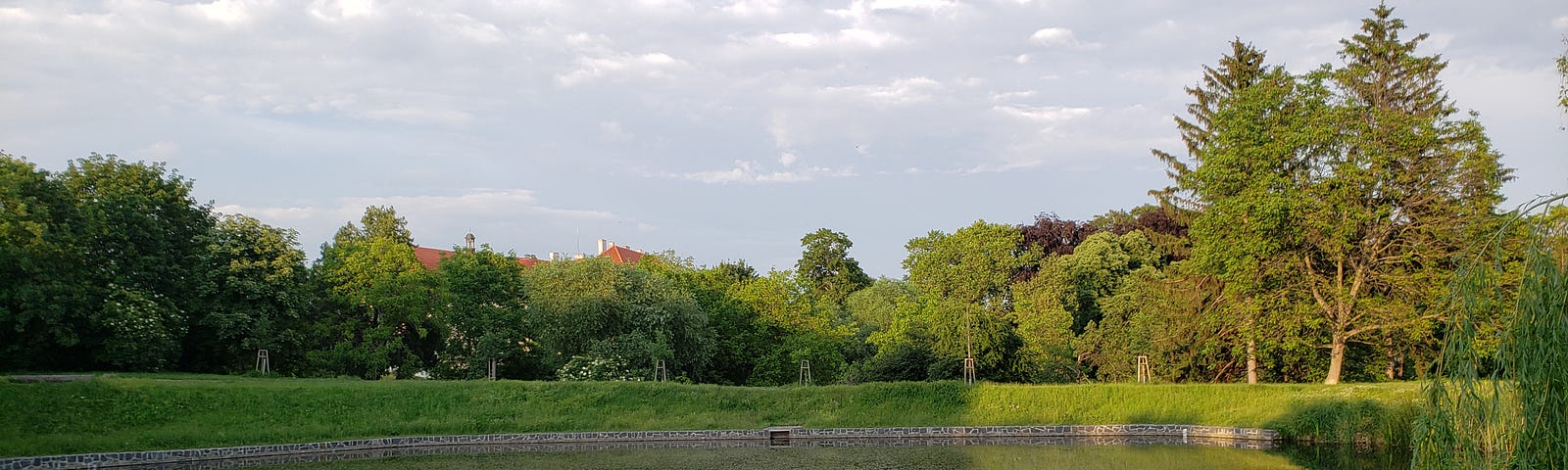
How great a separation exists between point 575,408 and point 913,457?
10.7m

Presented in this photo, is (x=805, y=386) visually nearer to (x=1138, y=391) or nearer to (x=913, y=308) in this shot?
(x=913, y=308)

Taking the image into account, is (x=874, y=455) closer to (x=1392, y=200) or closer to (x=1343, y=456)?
(x=1343, y=456)

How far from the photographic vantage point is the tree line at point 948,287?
29.1 m

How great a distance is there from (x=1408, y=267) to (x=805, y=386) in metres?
18.3

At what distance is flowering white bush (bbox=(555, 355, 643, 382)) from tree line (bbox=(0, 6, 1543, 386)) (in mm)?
79

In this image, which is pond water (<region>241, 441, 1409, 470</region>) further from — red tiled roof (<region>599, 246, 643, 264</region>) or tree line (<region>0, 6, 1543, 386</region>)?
red tiled roof (<region>599, 246, 643, 264</region>)

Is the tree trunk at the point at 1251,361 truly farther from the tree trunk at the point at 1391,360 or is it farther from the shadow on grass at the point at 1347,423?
the shadow on grass at the point at 1347,423

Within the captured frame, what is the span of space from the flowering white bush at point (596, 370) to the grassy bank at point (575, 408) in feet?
7.36

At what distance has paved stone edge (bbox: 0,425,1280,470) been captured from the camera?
2377 centimetres

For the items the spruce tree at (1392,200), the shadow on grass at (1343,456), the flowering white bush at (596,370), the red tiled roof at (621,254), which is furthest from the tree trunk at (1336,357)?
the red tiled roof at (621,254)

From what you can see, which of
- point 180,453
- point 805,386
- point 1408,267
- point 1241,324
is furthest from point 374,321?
point 1408,267

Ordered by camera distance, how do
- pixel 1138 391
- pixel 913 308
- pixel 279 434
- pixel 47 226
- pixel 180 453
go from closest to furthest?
pixel 180 453 → pixel 279 434 → pixel 47 226 → pixel 1138 391 → pixel 913 308

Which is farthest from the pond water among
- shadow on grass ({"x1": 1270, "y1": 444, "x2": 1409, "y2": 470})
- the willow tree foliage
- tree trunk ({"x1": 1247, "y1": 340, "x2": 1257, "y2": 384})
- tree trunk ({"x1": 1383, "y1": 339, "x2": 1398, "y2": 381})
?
the willow tree foliage

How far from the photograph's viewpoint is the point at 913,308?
36.7 metres
